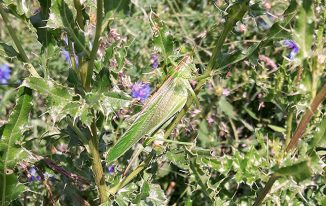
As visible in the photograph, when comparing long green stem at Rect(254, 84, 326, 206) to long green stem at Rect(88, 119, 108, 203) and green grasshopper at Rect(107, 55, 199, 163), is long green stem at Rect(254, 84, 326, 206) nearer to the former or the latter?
green grasshopper at Rect(107, 55, 199, 163)

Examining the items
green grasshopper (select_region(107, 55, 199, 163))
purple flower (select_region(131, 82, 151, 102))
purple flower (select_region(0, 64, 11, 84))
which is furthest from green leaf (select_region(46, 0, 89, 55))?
purple flower (select_region(0, 64, 11, 84))

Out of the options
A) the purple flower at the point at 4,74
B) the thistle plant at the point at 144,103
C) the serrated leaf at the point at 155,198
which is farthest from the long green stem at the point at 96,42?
the purple flower at the point at 4,74

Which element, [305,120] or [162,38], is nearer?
[305,120]

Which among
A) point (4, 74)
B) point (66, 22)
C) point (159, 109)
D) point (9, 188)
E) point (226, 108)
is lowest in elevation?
point (4, 74)

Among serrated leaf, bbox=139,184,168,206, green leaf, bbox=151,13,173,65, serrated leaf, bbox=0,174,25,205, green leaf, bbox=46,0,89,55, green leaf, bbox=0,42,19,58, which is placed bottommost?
serrated leaf, bbox=139,184,168,206

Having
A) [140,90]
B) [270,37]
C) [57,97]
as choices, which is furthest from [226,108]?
[57,97]

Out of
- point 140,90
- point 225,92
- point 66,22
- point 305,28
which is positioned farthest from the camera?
point 225,92

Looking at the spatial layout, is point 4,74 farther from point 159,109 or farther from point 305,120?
point 305,120
